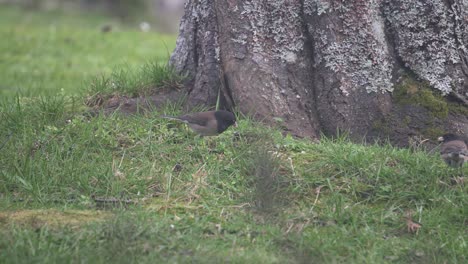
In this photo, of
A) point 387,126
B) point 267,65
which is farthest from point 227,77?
point 387,126

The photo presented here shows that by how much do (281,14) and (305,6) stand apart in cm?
20

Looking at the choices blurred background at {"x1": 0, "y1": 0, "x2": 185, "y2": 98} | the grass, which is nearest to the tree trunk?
blurred background at {"x1": 0, "y1": 0, "x2": 185, "y2": 98}

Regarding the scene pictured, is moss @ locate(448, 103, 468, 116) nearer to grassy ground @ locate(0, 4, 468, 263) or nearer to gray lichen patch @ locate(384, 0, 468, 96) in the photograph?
gray lichen patch @ locate(384, 0, 468, 96)

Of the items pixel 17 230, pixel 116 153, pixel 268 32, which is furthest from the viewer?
pixel 268 32

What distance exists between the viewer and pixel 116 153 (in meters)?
5.54

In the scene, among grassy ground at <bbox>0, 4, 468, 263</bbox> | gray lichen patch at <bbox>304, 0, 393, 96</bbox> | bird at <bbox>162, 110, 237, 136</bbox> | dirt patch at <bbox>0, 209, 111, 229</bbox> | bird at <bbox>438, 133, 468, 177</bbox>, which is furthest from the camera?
gray lichen patch at <bbox>304, 0, 393, 96</bbox>

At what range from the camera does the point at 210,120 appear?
5590 mm

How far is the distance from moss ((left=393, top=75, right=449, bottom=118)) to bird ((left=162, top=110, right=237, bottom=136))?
1.33m

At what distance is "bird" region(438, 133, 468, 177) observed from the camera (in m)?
5.02

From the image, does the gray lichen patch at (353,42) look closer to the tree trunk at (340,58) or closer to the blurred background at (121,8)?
the tree trunk at (340,58)

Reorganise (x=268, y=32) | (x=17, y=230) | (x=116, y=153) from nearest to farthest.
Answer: (x=17, y=230)
(x=116, y=153)
(x=268, y=32)

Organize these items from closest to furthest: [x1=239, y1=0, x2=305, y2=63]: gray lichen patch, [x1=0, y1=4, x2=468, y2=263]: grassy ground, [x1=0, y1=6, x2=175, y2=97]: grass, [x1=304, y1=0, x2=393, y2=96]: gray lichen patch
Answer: [x1=0, y1=4, x2=468, y2=263]: grassy ground < [x1=304, y1=0, x2=393, y2=96]: gray lichen patch < [x1=239, y1=0, x2=305, y2=63]: gray lichen patch < [x1=0, y1=6, x2=175, y2=97]: grass

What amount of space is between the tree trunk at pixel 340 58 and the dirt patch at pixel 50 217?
1750 millimetres

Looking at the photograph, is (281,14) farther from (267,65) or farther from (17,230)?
(17,230)
